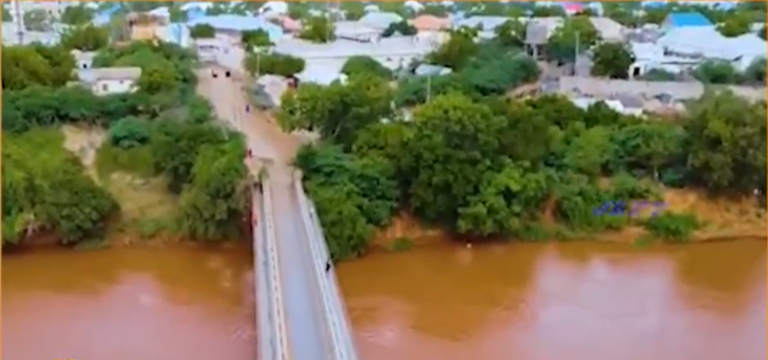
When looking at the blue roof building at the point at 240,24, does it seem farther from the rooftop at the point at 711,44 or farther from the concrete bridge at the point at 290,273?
the concrete bridge at the point at 290,273

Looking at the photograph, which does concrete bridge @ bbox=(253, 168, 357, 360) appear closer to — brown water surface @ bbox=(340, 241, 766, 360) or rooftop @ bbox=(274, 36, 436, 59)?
brown water surface @ bbox=(340, 241, 766, 360)

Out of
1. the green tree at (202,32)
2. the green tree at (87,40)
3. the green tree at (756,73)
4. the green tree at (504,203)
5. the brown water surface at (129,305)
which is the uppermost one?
the green tree at (87,40)

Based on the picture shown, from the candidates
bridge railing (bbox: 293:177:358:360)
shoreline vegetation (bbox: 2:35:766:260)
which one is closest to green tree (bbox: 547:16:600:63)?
shoreline vegetation (bbox: 2:35:766:260)

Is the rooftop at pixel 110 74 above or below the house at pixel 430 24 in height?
above

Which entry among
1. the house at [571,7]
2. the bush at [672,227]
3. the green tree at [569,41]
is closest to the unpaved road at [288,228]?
the bush at [672,227]

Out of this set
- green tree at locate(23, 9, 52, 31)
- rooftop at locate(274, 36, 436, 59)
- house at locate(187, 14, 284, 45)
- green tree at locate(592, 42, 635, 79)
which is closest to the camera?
green tree at locate(592, 42, 635, 79)

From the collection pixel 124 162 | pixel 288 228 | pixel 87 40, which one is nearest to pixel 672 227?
pixel 288 228

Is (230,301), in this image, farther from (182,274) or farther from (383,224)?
(383,224)
